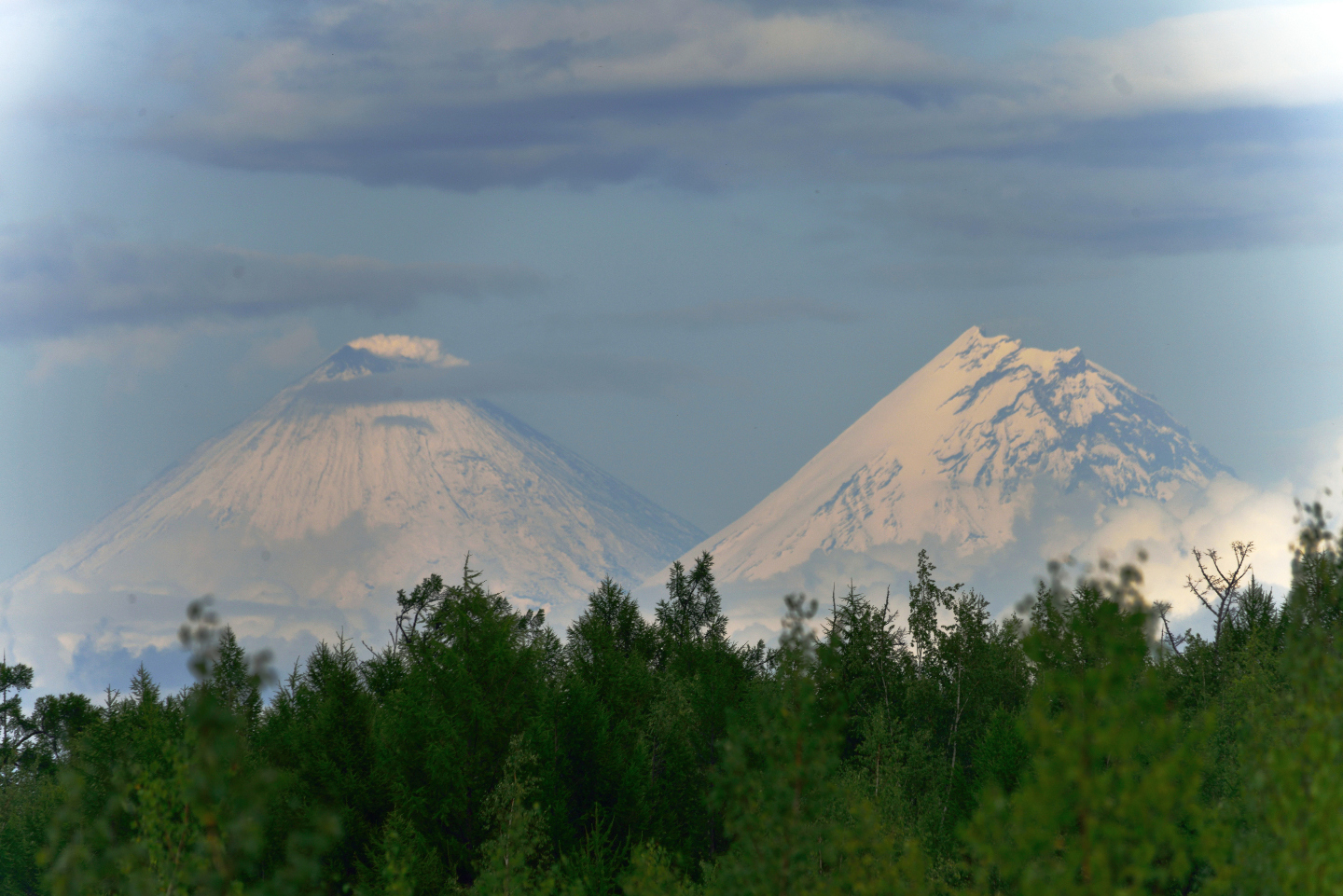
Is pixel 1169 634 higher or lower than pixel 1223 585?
lower

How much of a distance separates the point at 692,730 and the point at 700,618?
49212 mm

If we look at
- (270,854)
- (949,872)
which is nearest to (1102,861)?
(949,872)

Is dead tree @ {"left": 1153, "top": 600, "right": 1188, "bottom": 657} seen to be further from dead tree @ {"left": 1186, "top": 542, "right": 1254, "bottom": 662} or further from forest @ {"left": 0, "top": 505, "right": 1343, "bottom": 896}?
dead tree @ {"left": 1186, "top": 542, "right": 1254, "bottom": 662}

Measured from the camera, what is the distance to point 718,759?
71438 mm

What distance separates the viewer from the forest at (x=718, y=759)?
57.3 feet

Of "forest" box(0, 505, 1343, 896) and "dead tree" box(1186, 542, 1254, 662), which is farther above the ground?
"dead tree" box(1186, 542, 1254, 662)

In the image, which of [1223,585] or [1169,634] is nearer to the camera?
[1169,634]

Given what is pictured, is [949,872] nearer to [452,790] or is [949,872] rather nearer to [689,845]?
[689,845]

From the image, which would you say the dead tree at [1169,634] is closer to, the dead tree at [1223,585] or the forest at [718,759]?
the forest at [718,759]

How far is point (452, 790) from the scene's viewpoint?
56.2 metres

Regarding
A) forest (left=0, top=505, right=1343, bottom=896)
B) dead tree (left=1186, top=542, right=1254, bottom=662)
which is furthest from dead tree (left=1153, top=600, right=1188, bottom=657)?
dead tree (left=1186, top=542, right=1254, bottom=662)

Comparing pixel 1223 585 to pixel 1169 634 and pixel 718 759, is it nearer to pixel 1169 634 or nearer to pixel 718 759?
pixel 1169 634

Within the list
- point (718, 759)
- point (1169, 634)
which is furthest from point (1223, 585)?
point (718, 759)

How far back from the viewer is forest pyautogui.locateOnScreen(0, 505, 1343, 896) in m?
17.5
